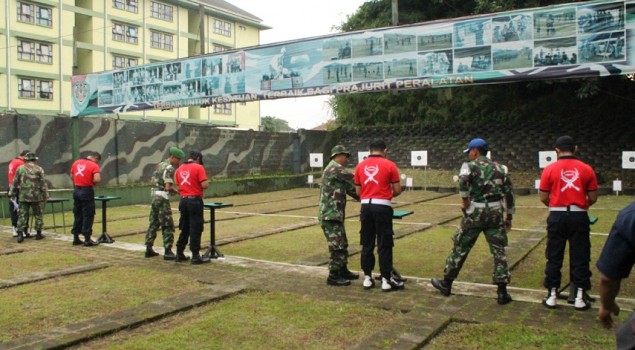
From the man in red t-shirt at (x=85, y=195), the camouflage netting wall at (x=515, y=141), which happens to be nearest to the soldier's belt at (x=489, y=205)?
the man in red t-shirt at (x=85, y=195)

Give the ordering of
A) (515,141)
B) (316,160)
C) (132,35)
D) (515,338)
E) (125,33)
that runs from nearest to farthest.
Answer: (515,338)
(515,141)
(316,160)
(125,33)
(132,35)

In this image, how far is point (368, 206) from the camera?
6.07 metres

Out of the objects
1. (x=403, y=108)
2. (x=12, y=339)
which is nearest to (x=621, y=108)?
(x=403, y=108)

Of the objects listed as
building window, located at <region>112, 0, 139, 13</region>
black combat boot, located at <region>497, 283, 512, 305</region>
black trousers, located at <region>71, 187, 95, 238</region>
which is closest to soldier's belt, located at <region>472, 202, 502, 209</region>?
black combat boot, located at <region>497, 283, 512, 305</region>

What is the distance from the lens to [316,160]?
25.3 metres

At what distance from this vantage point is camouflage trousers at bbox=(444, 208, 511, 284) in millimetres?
5375

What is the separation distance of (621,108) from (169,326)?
20520 millimetres

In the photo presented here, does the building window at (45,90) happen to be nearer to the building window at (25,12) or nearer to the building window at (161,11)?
the building window at (25,12)

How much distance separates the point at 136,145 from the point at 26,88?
66.1 ft

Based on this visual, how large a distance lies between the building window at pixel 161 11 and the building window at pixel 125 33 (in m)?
2.13

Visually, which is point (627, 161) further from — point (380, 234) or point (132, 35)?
point (132, 35)

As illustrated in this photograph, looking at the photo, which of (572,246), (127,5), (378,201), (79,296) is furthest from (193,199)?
(127,5)

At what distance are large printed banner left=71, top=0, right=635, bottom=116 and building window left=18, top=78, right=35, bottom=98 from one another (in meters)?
23.5

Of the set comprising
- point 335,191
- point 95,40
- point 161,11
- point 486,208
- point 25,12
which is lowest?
point 486,208
